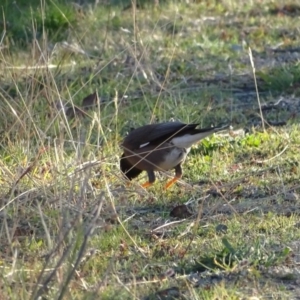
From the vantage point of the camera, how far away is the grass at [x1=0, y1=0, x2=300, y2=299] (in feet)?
13.8

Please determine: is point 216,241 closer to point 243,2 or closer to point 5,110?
point 5,110

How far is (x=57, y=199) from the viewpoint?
461 cm

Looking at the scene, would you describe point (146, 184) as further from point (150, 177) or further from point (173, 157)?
point (173, 157)

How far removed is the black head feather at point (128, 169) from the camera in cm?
602

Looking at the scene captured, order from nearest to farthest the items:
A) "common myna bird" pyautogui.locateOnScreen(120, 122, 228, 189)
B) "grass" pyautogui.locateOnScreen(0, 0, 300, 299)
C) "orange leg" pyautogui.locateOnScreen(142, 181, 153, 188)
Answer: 1. "grass" pyautogui.locateOnScreen(0, 0, 300, 299)
2. "common myna bird" pyautogui.locateOnScreen(120, 122, 228, 189)
3. "orange leg" pyautogui.locateOnScreen(142, 181, 153, 188)

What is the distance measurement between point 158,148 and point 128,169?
28cm

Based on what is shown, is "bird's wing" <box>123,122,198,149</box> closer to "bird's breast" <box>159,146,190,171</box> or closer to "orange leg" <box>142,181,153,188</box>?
"bird's breast" <box>159,146,190,171</box>

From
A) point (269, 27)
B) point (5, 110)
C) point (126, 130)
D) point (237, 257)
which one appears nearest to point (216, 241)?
point (237, 257)

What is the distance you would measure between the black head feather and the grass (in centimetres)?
8

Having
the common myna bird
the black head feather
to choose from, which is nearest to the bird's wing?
the common myna bird

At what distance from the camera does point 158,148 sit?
231 inches

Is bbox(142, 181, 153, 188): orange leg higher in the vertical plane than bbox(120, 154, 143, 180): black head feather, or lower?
lower

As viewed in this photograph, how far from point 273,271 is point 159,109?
3083 millimetres

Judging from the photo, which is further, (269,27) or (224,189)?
(269,27)
